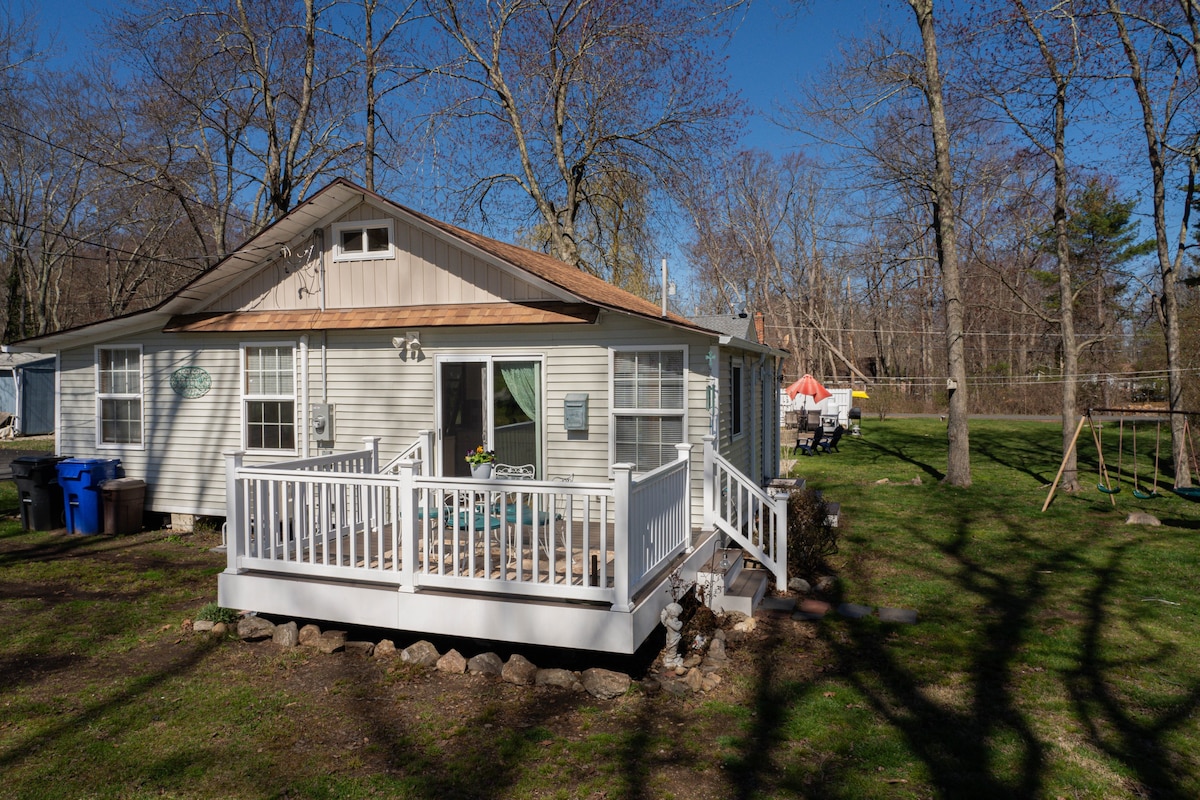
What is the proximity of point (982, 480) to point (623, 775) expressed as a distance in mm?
13390

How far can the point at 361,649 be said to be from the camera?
6137 mm

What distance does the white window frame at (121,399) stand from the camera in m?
10.5

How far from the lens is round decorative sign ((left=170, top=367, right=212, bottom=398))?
10133mm

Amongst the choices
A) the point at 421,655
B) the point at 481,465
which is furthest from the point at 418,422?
the point at 421,655

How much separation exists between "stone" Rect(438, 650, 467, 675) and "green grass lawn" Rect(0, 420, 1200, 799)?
0.28ft

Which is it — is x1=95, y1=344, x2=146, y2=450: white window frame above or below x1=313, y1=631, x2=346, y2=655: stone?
above

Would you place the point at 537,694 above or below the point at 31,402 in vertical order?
below

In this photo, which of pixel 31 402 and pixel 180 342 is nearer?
pixel 180 342

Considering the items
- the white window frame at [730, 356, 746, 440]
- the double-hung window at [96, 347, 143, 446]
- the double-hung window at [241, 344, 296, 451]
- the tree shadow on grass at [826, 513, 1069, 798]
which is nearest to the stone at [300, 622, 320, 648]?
the double-hung window at [241, 344, 296, 451]

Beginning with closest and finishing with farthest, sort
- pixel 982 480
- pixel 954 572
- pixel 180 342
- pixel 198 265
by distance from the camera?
pixel 954 572 < pixel 180 342 < pixel 982 480 < pixel 198 265

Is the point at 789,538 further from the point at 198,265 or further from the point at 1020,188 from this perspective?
the point at 198,265

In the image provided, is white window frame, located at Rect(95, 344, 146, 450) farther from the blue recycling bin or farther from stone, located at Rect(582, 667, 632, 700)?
stone, located at Rect(582, 667, 632, 700)

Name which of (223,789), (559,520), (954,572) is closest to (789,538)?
(954,572)

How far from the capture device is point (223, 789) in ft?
13.3
